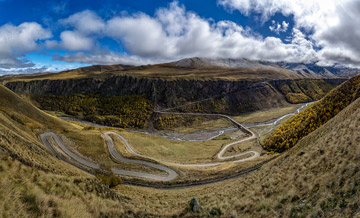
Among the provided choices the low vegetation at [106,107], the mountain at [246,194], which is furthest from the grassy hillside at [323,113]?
the low vegetation at [106,107]

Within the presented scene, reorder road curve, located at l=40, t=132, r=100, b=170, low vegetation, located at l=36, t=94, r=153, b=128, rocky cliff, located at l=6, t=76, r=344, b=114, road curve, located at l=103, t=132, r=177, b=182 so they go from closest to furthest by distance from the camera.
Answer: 1. road curve, located at l=103, t=132, r=177, b=182
2. road curve, located at l=40, t=132, r=100, b=170
3. low vegetation, located at l=36, t=94, r=153, b=128
4. rocky cliff, located at l=6, t=76, r=344, b=114

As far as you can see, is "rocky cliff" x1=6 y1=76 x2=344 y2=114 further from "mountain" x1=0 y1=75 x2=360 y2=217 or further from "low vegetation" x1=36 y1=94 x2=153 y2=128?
"mountain" x1=0 y1=75 x2=360 y2=217

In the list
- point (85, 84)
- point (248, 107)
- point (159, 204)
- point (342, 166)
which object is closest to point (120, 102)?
point (85, 84)

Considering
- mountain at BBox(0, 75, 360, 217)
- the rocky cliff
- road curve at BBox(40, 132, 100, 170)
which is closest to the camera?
mountain at BBox(0, 75, 360, 217)

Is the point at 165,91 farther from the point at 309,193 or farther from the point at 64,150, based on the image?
the point at 309,193

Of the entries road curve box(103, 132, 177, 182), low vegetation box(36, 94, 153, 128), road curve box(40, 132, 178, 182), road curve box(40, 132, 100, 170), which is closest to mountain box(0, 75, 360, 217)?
road curve box(103, 132, 177, 182)

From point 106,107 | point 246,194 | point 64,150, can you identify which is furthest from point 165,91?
point 246,194

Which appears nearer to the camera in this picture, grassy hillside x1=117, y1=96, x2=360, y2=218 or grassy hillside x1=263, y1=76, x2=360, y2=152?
grassy hillside x1=117, y1=96, x2=360, y2=218

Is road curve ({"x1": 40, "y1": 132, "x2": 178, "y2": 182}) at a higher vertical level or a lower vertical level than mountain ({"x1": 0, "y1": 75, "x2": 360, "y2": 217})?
lower

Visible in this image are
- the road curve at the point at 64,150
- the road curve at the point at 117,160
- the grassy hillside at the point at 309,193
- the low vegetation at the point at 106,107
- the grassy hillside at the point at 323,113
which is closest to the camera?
the grassy hillside at the point at 309,193

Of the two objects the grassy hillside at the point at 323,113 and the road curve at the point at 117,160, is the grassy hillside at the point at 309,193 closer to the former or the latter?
the road curve at the point at 117,160
